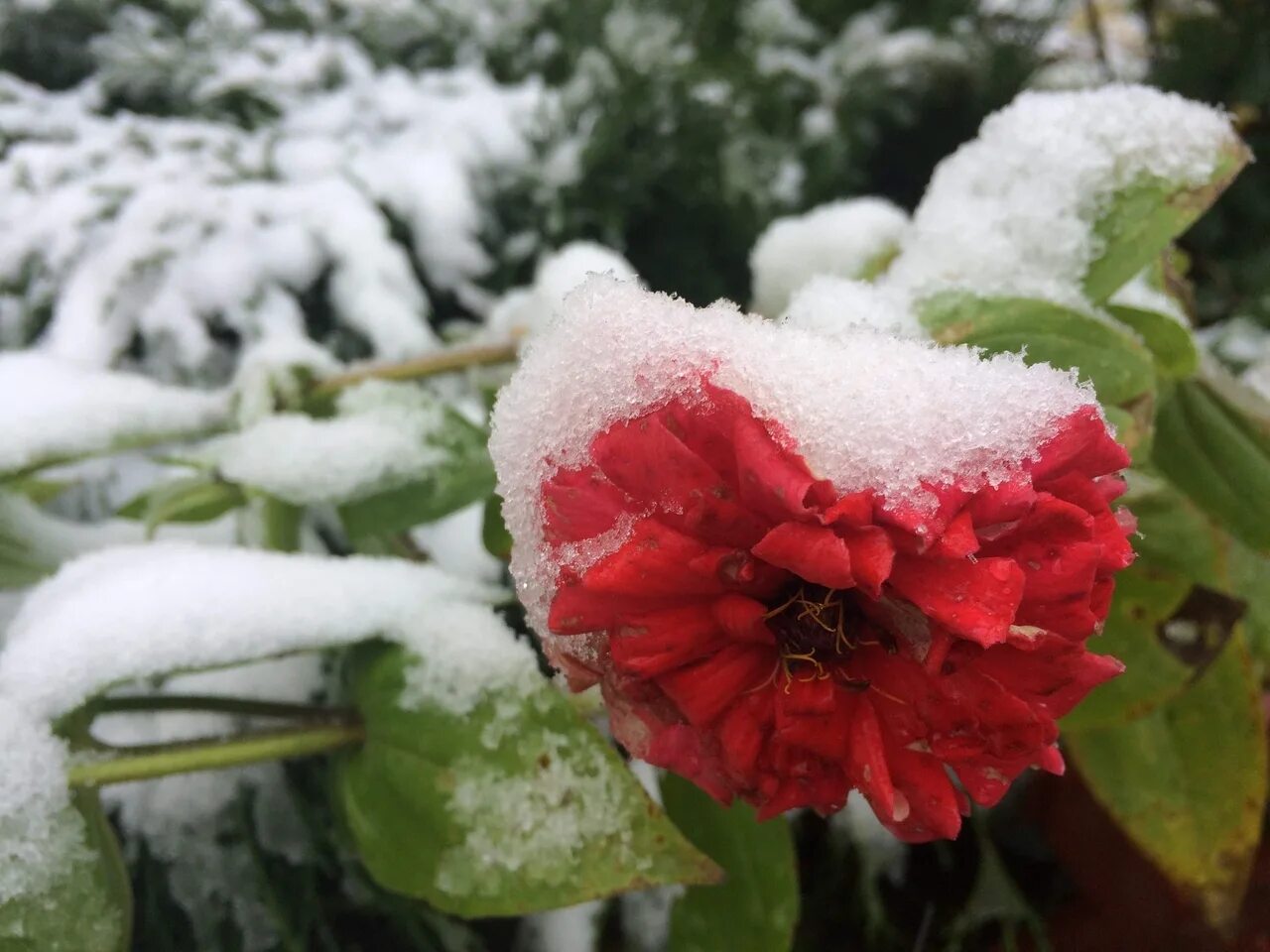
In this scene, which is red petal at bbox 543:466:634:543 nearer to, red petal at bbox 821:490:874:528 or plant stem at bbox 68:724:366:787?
red petal at bbox 821:490:874:528

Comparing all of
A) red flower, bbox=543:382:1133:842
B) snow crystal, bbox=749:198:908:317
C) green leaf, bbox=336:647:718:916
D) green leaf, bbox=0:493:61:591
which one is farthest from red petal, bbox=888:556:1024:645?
green leaf, bbox=0:493:61:591

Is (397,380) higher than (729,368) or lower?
lower

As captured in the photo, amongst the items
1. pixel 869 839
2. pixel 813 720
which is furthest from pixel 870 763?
pixel 869 839

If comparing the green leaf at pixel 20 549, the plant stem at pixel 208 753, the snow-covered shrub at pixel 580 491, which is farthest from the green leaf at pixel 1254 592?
the green leaf at pixel 20 549

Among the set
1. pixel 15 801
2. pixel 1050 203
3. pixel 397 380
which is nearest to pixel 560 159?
pixel 397 380

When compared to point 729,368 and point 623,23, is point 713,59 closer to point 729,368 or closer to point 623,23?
point 623,23

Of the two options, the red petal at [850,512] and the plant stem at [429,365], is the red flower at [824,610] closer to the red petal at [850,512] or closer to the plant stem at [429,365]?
the red petal at [850,512]
